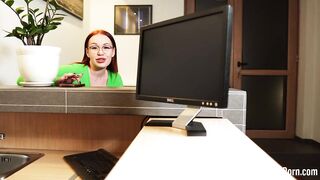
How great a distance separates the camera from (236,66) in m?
3.67

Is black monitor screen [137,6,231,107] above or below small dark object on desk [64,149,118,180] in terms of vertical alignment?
above

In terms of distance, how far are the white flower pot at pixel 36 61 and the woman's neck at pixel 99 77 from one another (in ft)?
3.65

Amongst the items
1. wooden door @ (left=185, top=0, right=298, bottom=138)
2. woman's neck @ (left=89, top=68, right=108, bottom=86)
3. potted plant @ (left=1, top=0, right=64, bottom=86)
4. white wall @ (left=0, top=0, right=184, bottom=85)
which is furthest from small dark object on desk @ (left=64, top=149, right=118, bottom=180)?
wooden door @ (left=185, top=0, right=298, bottom=138)

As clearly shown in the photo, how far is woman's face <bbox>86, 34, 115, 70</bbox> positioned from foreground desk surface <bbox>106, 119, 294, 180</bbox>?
1.63 meters

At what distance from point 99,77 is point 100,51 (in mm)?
222

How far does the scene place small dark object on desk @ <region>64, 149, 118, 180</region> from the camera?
101 centimetres

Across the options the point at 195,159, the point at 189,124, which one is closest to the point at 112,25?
the point at 189,124

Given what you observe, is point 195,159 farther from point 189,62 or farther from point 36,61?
point 36,61

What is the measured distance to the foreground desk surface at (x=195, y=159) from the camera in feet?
1.81

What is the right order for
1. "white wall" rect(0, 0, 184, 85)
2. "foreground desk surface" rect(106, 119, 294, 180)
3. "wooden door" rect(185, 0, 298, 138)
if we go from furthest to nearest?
"wooden door" rect(185, 0, 298, 138), "white wall" rect(0, 0, 184, 85), "foreground desk surface" rect(106, 119, 294, 180)

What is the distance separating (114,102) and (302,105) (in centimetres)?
302

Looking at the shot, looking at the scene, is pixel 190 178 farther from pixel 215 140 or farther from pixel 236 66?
pixel 236 66

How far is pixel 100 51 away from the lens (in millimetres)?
2432

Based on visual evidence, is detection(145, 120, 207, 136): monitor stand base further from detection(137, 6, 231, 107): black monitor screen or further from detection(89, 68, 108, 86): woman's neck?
detection(89, 68, 108, 86): woman's neck
